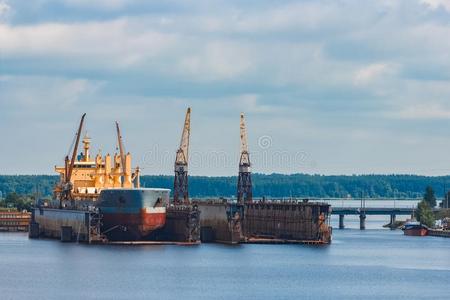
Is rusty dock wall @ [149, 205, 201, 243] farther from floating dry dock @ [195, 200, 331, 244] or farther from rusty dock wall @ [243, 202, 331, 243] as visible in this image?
rusty dock wall @ [243, 202, 331, 243]

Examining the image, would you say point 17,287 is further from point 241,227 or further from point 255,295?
point 241,227

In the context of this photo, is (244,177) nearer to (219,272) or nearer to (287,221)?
(287,221)

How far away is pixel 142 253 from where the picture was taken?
466 feet

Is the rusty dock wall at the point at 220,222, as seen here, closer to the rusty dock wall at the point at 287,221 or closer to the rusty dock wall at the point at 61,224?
the rusty dock wall at the point at 287,221

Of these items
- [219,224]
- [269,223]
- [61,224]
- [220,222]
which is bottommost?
[61,224]

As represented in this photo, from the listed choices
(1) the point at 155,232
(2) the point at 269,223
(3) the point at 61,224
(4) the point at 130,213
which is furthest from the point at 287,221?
(4) the point at 130,213

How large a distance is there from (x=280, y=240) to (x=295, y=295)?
61760 millimetres

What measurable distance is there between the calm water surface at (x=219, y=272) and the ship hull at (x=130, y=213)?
6.58 ft

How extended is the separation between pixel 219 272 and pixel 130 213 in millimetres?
27302

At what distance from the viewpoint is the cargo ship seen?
15000cm

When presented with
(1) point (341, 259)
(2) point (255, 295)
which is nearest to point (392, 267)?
(1) point (341, 259)

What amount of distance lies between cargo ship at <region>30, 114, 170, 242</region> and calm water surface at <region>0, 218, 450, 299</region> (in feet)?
8.18

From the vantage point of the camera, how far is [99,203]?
15125cm

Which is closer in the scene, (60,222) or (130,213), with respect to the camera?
(130,213)
